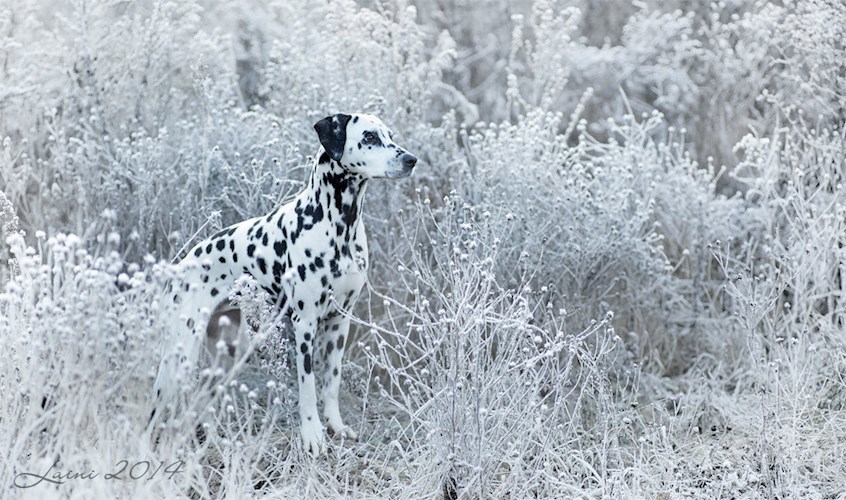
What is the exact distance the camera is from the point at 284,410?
4895 mm

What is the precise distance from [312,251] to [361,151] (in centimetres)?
49

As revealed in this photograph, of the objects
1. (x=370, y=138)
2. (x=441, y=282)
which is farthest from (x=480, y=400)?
(x=441, y=282)

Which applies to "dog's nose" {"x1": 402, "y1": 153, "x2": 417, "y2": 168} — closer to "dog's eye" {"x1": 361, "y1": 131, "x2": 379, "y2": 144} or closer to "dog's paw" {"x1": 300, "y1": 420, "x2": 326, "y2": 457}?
"dog's eye" {"x1": 361, "y1": 131, "x2": 379, "y2": 144}

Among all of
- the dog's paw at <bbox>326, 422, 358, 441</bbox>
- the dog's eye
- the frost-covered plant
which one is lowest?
the dog's paw at <bbox>326, 422, 358, 441</bbox>

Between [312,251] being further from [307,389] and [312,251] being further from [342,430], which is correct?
[342,430]

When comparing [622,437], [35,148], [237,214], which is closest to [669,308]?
[622,437]

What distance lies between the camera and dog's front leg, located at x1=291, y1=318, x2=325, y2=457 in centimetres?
462

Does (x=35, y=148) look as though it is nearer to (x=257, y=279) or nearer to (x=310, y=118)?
(x=310, y=118)

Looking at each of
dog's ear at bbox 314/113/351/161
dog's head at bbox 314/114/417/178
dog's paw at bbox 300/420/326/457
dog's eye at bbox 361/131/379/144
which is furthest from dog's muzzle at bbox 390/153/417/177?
dog's paw at bbox 300/420/326/457

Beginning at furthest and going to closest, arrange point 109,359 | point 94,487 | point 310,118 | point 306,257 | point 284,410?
point 310,118 < point 284,410 < point 306,257 < point 109,359 < point 94,487

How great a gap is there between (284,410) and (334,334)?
1.43 feet

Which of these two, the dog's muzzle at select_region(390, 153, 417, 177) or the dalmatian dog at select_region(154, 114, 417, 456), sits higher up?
the dog's muzzle at select_region(390, 153, 417, 177)

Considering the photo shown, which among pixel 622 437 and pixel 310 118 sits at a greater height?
pixel 310 118
